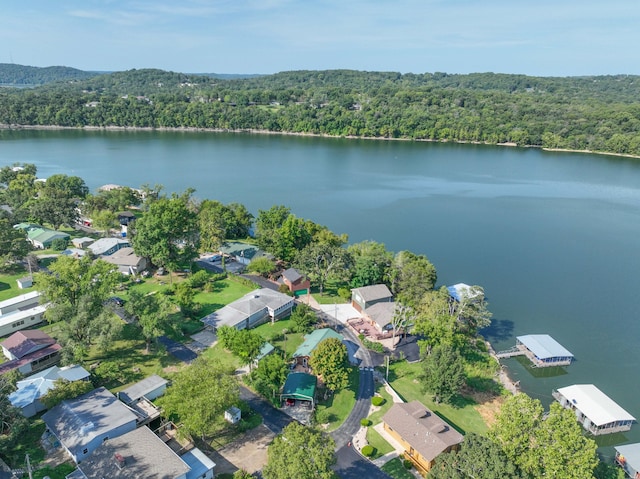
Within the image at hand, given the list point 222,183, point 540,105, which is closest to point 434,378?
point 222,183

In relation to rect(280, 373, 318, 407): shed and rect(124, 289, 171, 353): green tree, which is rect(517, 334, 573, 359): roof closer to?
rect(280, 373, 318, 407): shed

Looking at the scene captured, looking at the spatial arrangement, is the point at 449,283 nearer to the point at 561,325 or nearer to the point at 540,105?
the point at 561,325

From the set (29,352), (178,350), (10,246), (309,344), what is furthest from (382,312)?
(10,246)

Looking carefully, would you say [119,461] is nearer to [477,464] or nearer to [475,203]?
[477,464]

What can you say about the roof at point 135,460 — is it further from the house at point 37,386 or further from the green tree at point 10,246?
the green tree at point 10,246

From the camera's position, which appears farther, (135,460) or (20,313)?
(20,313)
